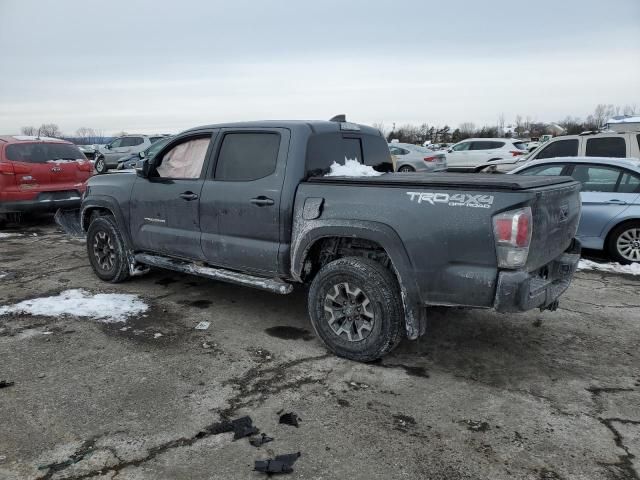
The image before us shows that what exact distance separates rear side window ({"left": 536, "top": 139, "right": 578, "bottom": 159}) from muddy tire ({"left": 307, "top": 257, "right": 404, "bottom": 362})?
7614 mm

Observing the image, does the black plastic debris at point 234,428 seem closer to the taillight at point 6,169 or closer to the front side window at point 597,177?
the front side window at point 597,177

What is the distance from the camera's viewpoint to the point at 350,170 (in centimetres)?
467

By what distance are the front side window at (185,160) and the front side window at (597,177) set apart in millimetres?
5501

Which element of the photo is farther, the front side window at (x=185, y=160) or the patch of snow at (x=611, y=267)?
the patch of snow at (x=611, y=267)

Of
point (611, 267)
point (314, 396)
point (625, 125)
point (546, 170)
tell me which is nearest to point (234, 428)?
point (314, 396)

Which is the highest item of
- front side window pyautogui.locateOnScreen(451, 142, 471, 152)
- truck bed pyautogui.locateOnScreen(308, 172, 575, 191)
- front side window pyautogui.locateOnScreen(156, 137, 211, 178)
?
front side window pyautogui.locateOnScreen(156, 137, 211, 178)

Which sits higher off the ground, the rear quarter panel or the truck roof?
the truck roof

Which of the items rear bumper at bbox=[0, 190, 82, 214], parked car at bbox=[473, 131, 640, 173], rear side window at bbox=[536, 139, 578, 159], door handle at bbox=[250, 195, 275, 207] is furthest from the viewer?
rear side window at bbox=[536, 139, 578, 159]

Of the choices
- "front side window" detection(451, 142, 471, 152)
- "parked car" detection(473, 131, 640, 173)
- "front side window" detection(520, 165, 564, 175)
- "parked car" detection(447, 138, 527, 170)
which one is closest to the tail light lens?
"front side window" detection(520, 165, 564, 175)

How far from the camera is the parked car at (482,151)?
18172 mm

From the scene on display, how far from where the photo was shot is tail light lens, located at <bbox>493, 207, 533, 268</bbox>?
3197 mm

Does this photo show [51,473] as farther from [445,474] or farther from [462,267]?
[462,267]

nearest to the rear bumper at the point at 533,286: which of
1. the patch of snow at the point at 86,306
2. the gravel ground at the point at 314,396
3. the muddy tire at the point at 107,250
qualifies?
the gravel ground at the point at 314,396

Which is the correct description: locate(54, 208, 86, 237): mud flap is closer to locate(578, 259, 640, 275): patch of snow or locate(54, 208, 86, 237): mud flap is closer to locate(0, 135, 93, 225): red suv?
locate(0, 135, 93, 225): red suv
